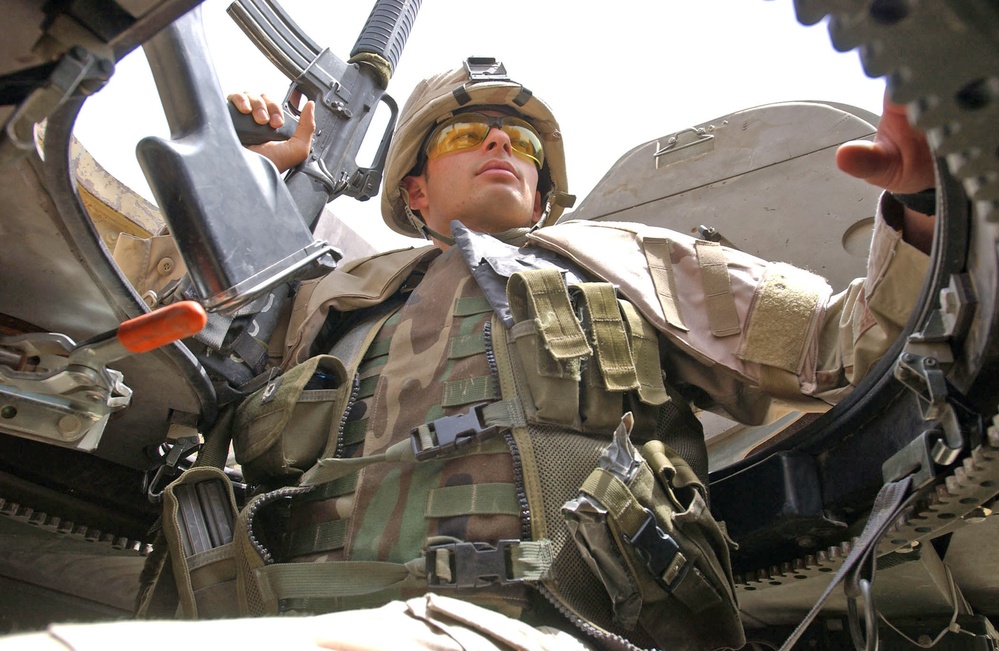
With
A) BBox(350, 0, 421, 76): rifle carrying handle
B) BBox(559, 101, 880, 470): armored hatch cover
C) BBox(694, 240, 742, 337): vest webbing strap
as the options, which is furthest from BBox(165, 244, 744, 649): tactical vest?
BBox(350, 0, 421, 76): rifle carrying handle

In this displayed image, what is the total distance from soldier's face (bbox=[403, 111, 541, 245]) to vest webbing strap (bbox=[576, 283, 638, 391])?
2.30ft

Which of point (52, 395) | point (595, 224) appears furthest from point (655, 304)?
point (52, 395)

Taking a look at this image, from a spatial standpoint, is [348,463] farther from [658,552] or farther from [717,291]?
[717,291]

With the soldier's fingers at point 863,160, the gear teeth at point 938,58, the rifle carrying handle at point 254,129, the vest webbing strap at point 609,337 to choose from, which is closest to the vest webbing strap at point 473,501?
the vest webbing strap at point 609,337

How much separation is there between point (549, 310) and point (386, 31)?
2.15m

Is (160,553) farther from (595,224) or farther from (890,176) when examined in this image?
(890,176)

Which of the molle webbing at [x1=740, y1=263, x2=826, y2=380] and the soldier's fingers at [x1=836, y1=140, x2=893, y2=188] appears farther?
the molle webbing at [x1=740, y1=263, x2=826, y2=380]

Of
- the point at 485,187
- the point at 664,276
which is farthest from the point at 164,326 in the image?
the point at 485,187

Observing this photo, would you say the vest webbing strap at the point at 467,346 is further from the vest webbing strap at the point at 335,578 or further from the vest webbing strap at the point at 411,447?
the vest webbing strap at the point at 335,578

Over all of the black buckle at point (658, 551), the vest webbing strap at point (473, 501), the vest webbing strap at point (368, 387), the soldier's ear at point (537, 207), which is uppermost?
the soldier's ear at point (537, 207)

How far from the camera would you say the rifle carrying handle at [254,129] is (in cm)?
257

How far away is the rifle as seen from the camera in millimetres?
2969

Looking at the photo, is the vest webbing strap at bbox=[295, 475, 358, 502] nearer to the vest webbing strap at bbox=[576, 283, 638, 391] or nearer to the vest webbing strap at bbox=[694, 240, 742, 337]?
the vest webbing strap at bbox=[576, 283, 638, 391]

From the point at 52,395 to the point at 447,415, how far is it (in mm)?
821
